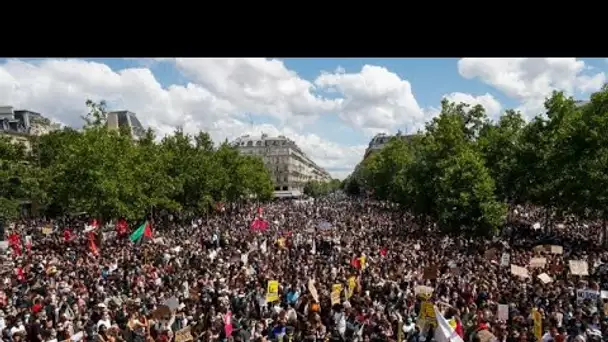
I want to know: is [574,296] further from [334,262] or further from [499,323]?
[334,262]

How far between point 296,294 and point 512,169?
28783mm

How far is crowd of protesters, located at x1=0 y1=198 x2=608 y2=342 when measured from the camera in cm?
1385

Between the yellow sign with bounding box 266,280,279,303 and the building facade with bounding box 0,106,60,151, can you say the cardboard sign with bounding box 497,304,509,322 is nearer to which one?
the yellow sign with bounding box 266,280,279,303

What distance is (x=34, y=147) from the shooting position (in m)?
66.6

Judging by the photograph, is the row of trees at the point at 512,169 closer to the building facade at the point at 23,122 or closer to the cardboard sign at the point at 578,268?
the cardboard sign at the point at 578,268

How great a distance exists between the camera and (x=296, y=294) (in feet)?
56.7

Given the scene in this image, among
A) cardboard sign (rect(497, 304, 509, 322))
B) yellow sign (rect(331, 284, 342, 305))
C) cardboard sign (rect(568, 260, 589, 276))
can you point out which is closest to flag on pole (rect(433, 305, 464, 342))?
cardboard sign (rect(497, 304, 509, 322))

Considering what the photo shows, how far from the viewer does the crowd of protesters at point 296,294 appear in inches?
545

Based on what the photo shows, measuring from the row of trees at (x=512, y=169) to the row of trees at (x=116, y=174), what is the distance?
18.8 m

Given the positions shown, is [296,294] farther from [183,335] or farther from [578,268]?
[578,268]

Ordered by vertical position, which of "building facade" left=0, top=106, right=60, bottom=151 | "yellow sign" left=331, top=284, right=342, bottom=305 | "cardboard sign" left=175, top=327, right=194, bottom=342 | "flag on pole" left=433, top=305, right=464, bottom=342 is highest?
"building facade" left=0, top=106, right=60, bottom=151

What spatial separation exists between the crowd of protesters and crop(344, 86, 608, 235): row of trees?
9.01 feet

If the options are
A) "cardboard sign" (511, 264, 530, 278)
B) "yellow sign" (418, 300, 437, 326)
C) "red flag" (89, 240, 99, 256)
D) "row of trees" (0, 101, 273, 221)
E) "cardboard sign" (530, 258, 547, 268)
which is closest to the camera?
"yellow sign" (418, 300, 437, 326)
